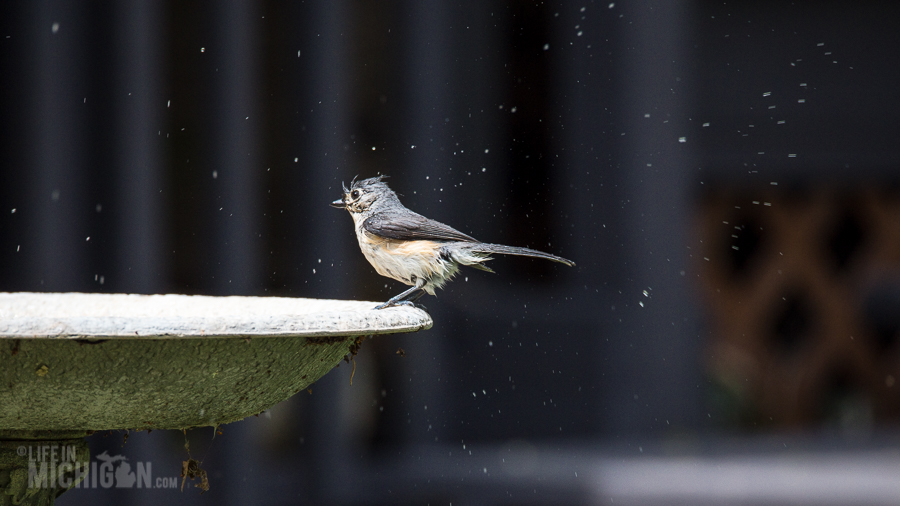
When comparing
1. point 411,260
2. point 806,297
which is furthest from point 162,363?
point 806,297

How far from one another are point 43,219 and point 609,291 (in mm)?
3043

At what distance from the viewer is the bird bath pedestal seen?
1435 mm

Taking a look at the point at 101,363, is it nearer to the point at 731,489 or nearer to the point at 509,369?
the point at 731,489

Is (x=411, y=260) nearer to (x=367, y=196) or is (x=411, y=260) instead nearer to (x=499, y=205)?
(x=367, y=196)

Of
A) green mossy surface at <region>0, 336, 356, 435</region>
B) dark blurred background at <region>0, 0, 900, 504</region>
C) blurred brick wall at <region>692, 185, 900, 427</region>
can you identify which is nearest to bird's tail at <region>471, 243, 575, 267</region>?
green mossy surface at <region>0, 336, 356, 435</region>

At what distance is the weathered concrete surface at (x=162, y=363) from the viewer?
56.1 inches

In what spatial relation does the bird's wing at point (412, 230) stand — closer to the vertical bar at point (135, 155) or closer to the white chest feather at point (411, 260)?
the white chest feather at point (411, 260)

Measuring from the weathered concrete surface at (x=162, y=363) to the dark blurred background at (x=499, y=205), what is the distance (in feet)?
8.96

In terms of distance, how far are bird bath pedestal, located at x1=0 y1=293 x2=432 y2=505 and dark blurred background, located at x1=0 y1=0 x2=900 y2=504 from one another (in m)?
2.50

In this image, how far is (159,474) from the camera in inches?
169

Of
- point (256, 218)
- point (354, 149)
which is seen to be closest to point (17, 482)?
point (256, 218)

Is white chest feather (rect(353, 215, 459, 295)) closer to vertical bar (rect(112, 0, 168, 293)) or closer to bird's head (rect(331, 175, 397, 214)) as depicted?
bird's head (rect(331, 175, 397, 214))

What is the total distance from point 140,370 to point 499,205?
4237 mm

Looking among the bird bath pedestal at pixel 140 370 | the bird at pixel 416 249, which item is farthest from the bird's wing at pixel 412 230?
the bird bath pedestal at pixel 140 370
